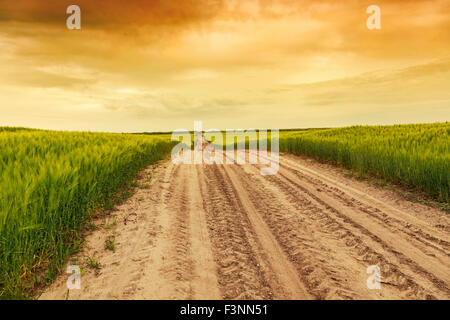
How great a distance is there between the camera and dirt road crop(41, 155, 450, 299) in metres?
3.52

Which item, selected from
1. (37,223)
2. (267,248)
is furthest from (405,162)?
(37,223)

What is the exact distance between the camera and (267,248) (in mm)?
4719

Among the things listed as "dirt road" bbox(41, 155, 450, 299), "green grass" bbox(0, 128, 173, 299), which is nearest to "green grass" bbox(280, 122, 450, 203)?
"dirt road" bbox(41, 155, 450, 299)

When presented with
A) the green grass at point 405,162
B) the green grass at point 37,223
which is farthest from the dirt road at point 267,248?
the green grass at point 405,162

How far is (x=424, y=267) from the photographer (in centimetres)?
407

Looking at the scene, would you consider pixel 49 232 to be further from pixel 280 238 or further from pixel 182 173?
pixel 182 173

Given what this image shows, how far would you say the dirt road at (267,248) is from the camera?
352cm

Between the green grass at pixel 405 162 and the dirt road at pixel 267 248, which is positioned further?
the green grass at pixel 405 162

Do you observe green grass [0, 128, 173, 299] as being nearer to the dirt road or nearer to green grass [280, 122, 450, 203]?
the dirt road

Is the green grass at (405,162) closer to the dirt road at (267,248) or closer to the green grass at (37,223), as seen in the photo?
the dirt road at (267,248)

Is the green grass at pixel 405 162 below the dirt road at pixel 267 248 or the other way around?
the other way around

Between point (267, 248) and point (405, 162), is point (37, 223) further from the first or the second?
point (405, 162)

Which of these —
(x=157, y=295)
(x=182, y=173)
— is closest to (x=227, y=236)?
(x=157, y=295)
